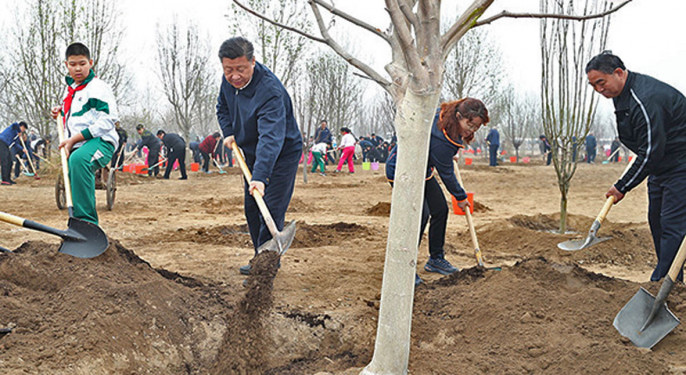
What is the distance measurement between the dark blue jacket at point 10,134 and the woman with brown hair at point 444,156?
12.4 meters

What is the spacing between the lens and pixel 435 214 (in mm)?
4523

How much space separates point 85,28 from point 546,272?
15245 millimetres

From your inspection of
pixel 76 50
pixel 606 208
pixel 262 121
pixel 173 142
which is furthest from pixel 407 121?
pixel 173 142

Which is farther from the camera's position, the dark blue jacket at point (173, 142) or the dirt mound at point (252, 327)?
the dark blue jacket at point (173, 142)

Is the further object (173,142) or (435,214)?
(173,142)

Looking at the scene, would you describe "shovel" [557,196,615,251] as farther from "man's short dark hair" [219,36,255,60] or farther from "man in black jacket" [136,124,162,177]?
"man in black jacket" [136,124,162,177]

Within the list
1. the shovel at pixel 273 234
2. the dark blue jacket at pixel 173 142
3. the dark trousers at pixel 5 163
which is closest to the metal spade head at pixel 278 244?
the shovel at pixel 273 234

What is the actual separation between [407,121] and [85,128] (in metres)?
2.96

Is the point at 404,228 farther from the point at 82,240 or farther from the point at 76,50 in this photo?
the point at 76,50

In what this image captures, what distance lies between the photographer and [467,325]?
10.3 ft

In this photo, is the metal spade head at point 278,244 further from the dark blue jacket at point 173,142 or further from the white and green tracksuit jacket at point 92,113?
the dark blue jacket at point 173,142

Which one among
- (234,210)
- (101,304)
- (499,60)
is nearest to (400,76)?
(101,304)

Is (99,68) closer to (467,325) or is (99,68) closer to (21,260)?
(21,260)

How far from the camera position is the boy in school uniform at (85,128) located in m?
3.79
